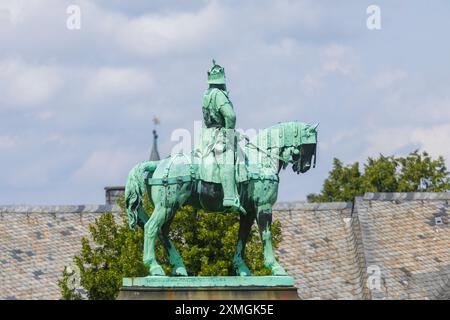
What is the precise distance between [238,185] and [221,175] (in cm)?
41

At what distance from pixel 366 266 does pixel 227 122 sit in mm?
22421

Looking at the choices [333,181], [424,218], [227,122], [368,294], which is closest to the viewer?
[227,122]

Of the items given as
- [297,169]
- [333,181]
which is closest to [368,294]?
[297,169]

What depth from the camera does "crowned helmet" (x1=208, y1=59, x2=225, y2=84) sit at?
25.0 m

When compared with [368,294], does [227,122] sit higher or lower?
higher

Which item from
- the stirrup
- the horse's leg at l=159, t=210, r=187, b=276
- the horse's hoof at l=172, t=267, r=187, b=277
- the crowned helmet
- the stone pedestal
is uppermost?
the crowned helmet

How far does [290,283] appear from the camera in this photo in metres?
24.2

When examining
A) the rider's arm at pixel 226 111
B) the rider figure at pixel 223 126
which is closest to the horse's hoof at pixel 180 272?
the rider figure at pixel 223 126

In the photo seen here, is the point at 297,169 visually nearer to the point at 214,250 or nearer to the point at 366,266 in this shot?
the point at 214,250

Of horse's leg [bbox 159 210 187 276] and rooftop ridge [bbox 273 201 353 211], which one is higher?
rooftop ridge [bbox 273 201 353 211]

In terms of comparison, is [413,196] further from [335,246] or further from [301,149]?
[301,149]

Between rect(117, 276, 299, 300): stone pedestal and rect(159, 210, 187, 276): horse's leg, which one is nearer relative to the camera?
rect(117, 276, 299, 300): stone pedestal

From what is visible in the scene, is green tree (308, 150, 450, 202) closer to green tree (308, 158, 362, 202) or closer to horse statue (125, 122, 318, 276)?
green tree (308, 158, 362, 202)

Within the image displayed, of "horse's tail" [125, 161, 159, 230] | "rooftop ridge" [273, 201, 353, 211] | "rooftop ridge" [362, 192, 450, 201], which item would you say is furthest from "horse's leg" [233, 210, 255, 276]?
"rooftop ridge" [362, 192, 450, 201]
